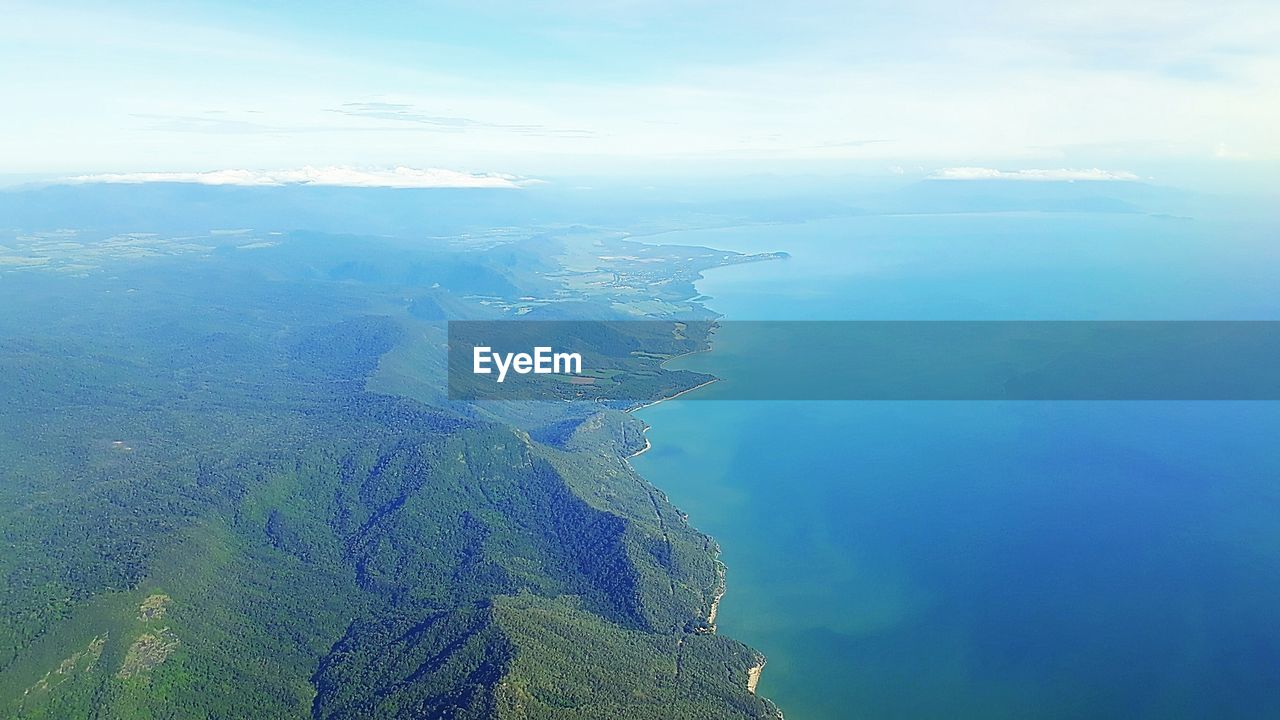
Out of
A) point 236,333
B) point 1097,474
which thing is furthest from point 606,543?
point 236,333

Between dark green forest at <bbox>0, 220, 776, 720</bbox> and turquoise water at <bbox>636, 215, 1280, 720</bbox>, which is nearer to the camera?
dark green forest at <bbox>0, 220, 776, 720</bbox>

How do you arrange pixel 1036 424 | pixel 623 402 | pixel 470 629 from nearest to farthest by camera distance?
pixel 470 629, pixel 1036 424, pixel 623 402

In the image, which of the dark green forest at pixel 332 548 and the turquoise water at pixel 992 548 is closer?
the dark green forest at pixel 332 548

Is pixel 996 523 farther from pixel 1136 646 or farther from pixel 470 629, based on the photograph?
pixel 470 629

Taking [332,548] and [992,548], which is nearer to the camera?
[992,548]
